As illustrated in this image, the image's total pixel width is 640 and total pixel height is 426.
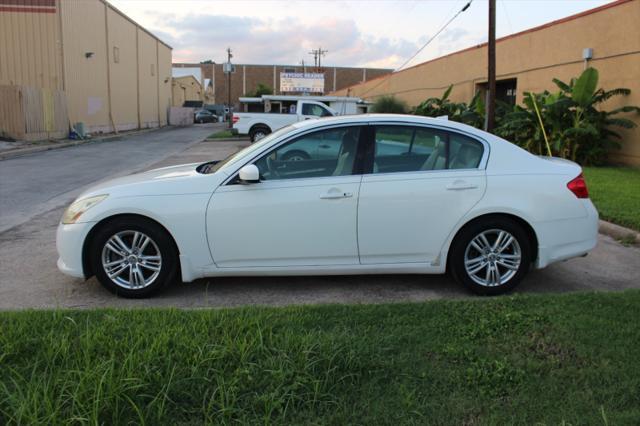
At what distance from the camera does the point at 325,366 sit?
3176 millimetres

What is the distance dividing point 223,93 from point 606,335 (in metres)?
117

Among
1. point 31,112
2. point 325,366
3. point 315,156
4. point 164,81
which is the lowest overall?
point 325,366

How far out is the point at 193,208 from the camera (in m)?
4.68

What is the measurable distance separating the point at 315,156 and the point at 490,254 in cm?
177

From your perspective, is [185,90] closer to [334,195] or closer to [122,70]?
[122,70]

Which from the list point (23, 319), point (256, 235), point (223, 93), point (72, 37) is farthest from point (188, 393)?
point (223, 93)

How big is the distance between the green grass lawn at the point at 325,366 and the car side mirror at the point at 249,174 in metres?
1.16

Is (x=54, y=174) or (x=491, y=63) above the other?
(x=491, y=63)

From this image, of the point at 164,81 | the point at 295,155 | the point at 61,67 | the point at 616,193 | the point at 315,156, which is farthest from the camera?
the point at 164,81

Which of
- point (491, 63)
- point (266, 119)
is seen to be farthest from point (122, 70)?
point (491, 63)

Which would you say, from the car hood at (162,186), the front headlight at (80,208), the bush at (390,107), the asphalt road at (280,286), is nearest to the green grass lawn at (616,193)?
the asphalt road at (280,286)

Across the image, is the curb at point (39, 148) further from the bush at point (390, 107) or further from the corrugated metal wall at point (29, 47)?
the bush at point (390, 107)

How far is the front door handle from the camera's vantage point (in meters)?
4.72

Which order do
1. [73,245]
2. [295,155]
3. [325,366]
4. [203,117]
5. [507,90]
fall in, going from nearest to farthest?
[325,366] < [73,245] < [295,155] < [507,90] < [203,117]
